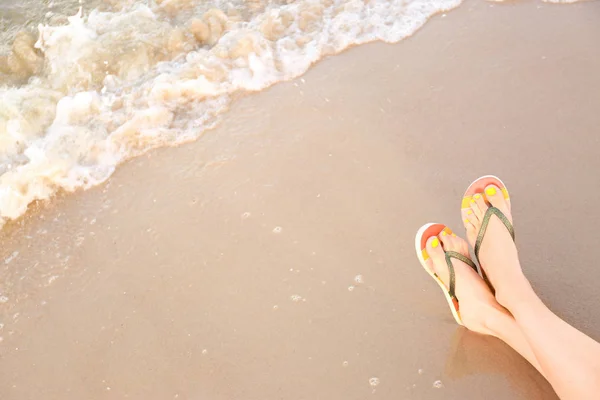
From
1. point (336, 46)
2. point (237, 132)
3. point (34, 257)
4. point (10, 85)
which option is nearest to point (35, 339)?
point (34, 257)

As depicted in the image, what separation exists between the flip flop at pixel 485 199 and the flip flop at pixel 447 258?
0.32 ft

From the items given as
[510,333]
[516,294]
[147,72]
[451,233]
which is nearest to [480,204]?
[451,233]

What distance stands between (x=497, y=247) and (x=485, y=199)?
20cm

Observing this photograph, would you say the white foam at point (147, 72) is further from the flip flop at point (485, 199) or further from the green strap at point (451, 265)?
the green strap at point (451, 265)

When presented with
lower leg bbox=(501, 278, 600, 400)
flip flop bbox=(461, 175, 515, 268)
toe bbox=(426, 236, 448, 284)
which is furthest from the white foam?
lower leg bbox=(501, 278, 600, 400)

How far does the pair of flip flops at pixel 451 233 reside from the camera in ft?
6.93

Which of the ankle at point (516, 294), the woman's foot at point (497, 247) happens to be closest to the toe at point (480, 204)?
the woman's foot at point (497, 247)

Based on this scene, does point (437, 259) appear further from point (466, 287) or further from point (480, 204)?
point (480, 204)

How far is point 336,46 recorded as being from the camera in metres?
3.22

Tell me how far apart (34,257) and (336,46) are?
71.4 inches

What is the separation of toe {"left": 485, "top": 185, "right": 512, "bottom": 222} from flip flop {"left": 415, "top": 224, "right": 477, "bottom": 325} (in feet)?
0.63

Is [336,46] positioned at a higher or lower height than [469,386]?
higher

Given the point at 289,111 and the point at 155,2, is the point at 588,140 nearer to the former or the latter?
the point at 289,111

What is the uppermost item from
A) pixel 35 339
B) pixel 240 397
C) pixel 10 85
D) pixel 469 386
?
pixel 10 85
